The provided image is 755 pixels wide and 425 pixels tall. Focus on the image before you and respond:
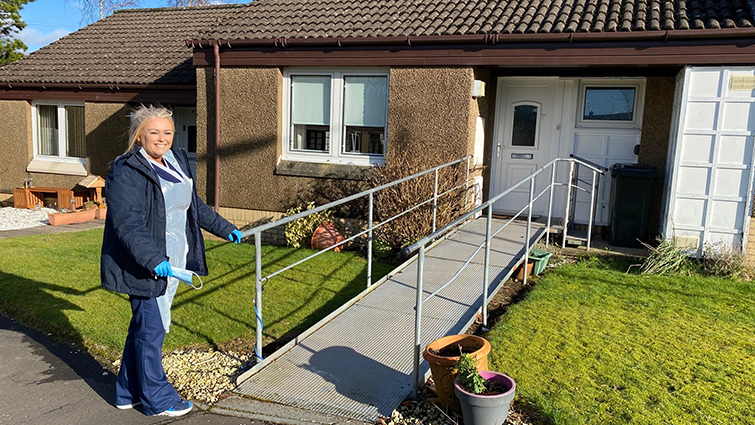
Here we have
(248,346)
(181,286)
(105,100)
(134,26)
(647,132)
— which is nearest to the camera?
(248,346)

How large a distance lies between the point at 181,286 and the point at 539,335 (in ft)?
13.4

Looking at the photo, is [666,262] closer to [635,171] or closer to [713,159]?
[635,171]

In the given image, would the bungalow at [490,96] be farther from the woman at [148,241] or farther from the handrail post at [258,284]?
the woman at [148,241]

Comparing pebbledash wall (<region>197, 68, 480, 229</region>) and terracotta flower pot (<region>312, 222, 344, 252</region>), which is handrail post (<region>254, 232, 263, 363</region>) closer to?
terracotta flower pot (<region>312, 222, 344, 252</region>)

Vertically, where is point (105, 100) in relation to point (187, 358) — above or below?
above

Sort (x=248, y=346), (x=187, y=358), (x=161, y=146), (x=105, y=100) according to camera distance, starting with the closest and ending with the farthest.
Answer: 1. (x=161, y=146)
2. (x=187, y=358)
3. (x=248, y=346)
4. (x=105, y=100)

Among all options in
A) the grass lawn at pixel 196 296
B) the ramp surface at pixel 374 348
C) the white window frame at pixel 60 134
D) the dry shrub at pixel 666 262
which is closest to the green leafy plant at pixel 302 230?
the grass lawn at pixel 196 296

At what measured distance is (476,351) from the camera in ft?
12.3

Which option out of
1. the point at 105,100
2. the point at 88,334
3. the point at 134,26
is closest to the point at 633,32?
the point at 88,334

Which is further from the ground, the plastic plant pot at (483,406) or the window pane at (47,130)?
the window pane at (47,130)

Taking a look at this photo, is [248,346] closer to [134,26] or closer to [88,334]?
[88,334]

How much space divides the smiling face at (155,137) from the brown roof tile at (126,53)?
27.7ft

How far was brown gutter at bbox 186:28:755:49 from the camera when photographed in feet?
23.2

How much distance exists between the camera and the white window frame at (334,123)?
29.9 ft
